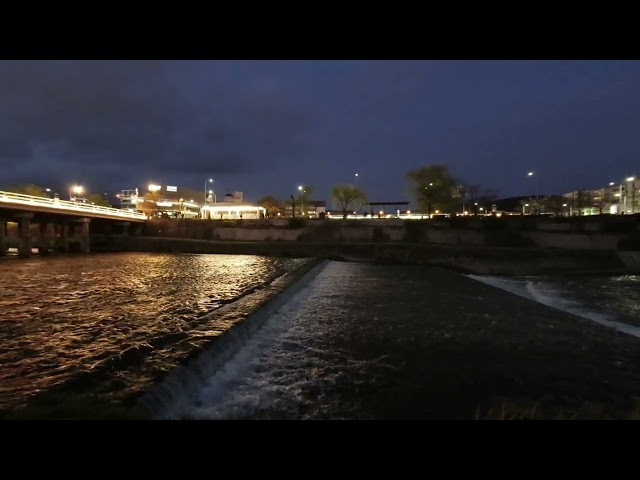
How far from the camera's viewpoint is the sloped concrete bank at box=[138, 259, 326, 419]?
5.93 meters

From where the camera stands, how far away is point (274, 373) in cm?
782

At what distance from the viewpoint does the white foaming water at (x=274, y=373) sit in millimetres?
6340

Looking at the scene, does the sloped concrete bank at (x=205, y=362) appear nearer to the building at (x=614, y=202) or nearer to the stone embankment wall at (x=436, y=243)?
the stone embankment wall at (x=436, y=243)

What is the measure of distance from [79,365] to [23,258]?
1485 inches

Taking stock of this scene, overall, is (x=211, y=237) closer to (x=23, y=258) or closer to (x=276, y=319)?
(x=23, y=258)

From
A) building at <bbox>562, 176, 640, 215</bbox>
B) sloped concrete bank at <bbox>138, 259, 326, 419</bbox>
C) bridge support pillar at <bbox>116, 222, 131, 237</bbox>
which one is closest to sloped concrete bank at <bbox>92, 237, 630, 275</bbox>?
sloped concrete bank at <bbox>138, 259, 326, 419</bbox>

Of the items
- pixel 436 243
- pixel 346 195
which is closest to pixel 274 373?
pixel 436 243

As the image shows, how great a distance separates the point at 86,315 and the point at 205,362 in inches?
294

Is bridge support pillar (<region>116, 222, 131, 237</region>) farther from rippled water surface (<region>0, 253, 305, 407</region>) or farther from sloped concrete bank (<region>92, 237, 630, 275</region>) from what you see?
rippled water surface (<region>0, 253, 305, 407</region>)

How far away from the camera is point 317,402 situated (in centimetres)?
646

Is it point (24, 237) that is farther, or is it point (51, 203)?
point (51, 203)

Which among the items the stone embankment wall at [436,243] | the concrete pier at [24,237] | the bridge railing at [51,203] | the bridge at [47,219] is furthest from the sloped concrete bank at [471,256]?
the concrete pier at [24,237]

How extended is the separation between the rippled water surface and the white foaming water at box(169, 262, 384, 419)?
202cm

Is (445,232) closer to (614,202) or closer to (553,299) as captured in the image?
(553,299)
